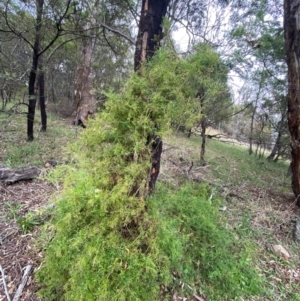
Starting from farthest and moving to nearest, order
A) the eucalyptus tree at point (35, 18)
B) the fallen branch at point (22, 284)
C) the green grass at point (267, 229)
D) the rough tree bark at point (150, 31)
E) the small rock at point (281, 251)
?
the eucalyptus tree at point (35, 18) < the small rock at point (281, 251) < the green grass at point (267, 229) < the rough tree bark at point (150, 31) < the fallen branch at point (22, 284)

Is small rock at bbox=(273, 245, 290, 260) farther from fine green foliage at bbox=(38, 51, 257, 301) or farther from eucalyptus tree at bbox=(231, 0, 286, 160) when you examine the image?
eucalyptus tree at bbox=(231, 0, 286, 160)

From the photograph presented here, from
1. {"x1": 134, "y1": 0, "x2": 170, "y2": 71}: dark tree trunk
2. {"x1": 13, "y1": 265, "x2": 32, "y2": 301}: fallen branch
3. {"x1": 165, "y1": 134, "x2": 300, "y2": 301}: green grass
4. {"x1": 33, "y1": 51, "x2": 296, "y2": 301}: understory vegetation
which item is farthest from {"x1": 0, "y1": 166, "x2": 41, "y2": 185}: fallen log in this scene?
{"x1": 134, "y1": 0, "x2": 170, "y2": 71}: dark tree trunk

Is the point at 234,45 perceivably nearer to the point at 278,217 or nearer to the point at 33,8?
the point at 278,217

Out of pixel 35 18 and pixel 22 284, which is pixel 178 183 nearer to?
pixel 22 284

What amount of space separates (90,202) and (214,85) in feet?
3.49

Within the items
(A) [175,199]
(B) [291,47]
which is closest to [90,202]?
(A) [175,199]

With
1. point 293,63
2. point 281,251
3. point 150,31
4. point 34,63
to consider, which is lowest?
point 281,251

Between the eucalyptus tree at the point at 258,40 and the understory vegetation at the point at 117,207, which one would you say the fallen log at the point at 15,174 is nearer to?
the understory vegetation at the point at 117,207

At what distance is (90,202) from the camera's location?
40.8 inches

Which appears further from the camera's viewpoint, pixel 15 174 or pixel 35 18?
pixel 35 18

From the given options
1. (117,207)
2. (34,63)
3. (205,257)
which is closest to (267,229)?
(205,257)

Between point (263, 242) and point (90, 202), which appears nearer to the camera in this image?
point (90, 202)

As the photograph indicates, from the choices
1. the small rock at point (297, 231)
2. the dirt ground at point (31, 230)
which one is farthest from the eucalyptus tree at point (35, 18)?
the small rock at point (297, 231)

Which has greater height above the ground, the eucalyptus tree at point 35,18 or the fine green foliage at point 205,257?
the eucalyptus tree at point 35,18
